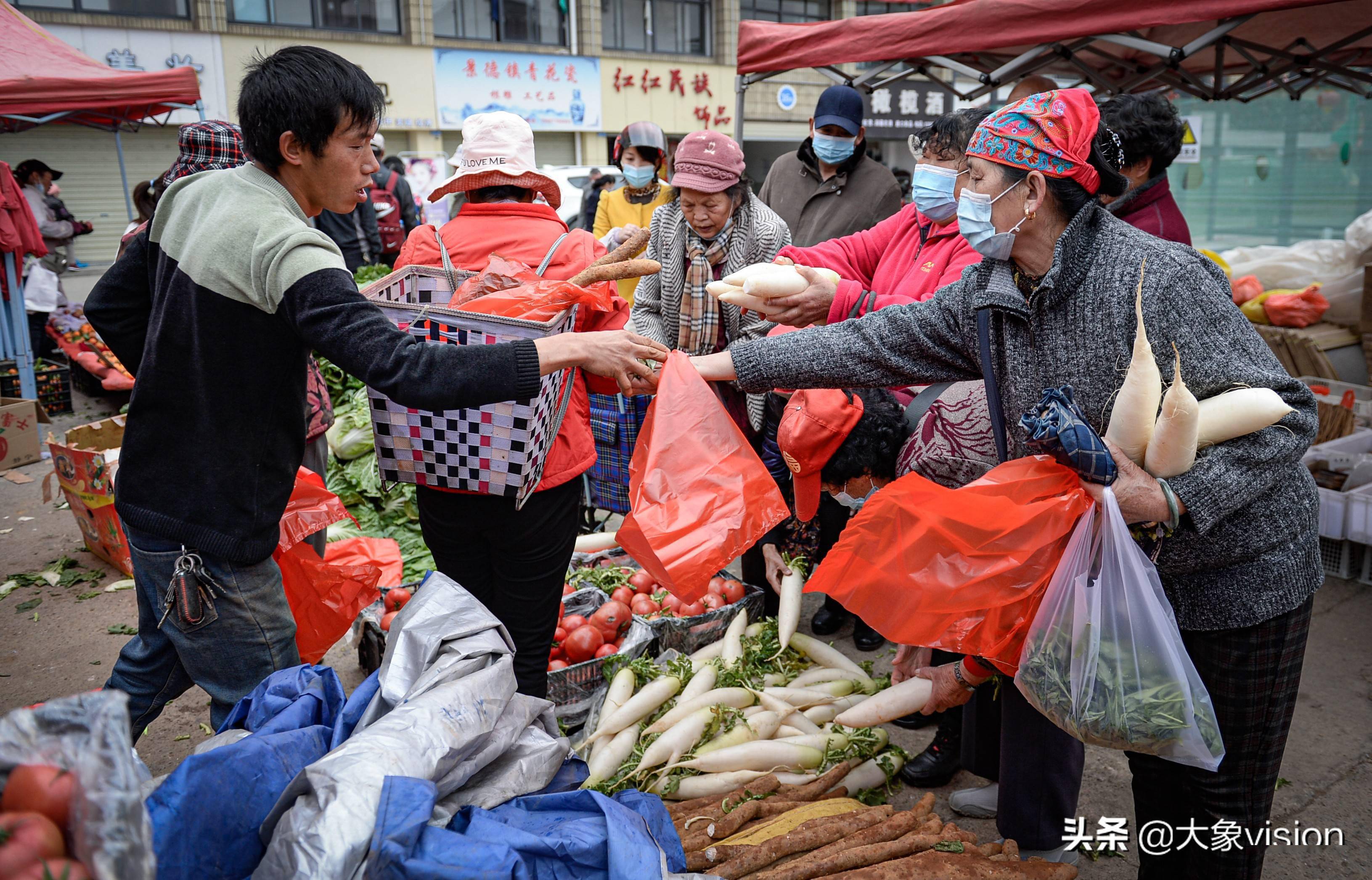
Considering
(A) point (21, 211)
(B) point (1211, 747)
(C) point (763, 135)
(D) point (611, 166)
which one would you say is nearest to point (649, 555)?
(B) point (1211, 747)

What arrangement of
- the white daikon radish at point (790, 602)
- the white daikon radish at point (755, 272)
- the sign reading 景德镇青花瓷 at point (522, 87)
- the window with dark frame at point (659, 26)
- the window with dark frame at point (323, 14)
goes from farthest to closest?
the window with dark frame at point (659, 26)
the sign reading 景德镇青花瓷 at point (522, 87)
the window with dark frame at point (323, 14)
the white daikon radish at point (790, 602)
the white daikon radish at point (755, 272)

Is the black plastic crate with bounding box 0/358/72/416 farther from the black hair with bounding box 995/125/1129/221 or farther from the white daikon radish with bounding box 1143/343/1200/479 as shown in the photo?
the white daikon radish with bounding box 1143/343/1200/479

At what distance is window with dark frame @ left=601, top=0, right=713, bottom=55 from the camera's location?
23.7m

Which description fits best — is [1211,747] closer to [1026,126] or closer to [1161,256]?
[1161,256]

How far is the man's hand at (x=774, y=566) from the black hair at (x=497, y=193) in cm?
206

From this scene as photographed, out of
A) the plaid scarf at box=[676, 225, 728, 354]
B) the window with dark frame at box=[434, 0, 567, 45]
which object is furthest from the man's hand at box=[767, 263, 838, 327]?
the window with dark frame at box=[434, 0, 567, 45]

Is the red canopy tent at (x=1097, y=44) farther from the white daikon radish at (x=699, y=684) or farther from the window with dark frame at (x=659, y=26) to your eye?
the window with dark frame at (x=659, y=26)

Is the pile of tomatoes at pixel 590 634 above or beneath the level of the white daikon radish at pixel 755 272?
beneath

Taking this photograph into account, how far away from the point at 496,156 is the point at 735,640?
2047mm

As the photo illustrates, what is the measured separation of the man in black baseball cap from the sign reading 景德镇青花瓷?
1765cm

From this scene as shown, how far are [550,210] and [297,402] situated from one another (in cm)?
102

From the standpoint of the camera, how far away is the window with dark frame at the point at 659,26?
23688 millimetres

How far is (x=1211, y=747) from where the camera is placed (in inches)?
69.2

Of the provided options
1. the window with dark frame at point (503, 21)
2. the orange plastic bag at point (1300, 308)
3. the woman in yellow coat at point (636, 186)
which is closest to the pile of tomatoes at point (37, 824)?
the woman in yellow coat at point (636, 186)
